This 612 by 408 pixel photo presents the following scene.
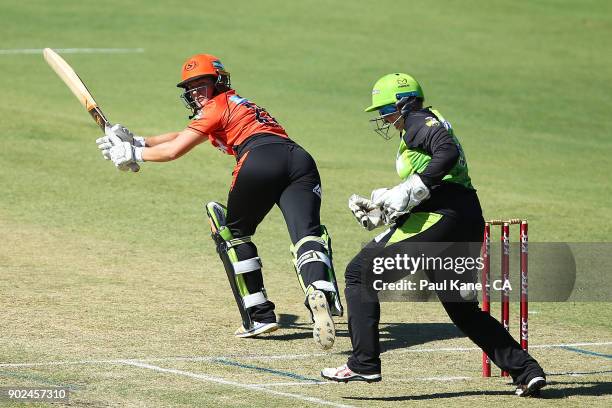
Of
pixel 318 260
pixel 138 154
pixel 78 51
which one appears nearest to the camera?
pixel 318 260

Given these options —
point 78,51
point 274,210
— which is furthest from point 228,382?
point 78,51

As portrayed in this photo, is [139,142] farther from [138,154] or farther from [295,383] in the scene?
[295,383]

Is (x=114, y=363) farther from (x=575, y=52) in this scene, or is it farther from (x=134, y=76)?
(x=575, y=52)

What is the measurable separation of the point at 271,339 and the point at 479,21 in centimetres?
2445

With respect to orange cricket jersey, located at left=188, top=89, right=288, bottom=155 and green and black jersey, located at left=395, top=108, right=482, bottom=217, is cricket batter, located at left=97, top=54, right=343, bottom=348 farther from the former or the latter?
green and black jersey, located at left=395, top=108, right=482, bottom=217

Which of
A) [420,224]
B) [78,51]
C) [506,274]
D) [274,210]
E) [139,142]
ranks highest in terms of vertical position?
[78,51]

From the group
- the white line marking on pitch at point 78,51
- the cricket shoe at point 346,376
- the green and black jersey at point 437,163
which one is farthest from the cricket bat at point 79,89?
the white line marking on pitch at point 78,51

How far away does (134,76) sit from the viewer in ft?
80.3

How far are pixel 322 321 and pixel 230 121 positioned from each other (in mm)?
2139

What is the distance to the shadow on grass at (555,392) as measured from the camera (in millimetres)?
7656

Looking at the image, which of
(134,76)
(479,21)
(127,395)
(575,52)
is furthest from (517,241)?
(479,21)

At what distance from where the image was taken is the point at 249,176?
9086 mm

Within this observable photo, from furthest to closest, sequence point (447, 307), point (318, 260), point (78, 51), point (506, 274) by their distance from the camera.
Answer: point (78, 51) < point (318, 260) < point (506, 274) < point (447, 307)

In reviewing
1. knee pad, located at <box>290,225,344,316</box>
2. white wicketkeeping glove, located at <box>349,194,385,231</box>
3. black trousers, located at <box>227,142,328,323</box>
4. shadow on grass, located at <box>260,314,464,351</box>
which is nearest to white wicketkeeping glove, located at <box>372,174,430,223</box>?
white wicketkeeping glove, located at <box>349,194,385,231</box>
